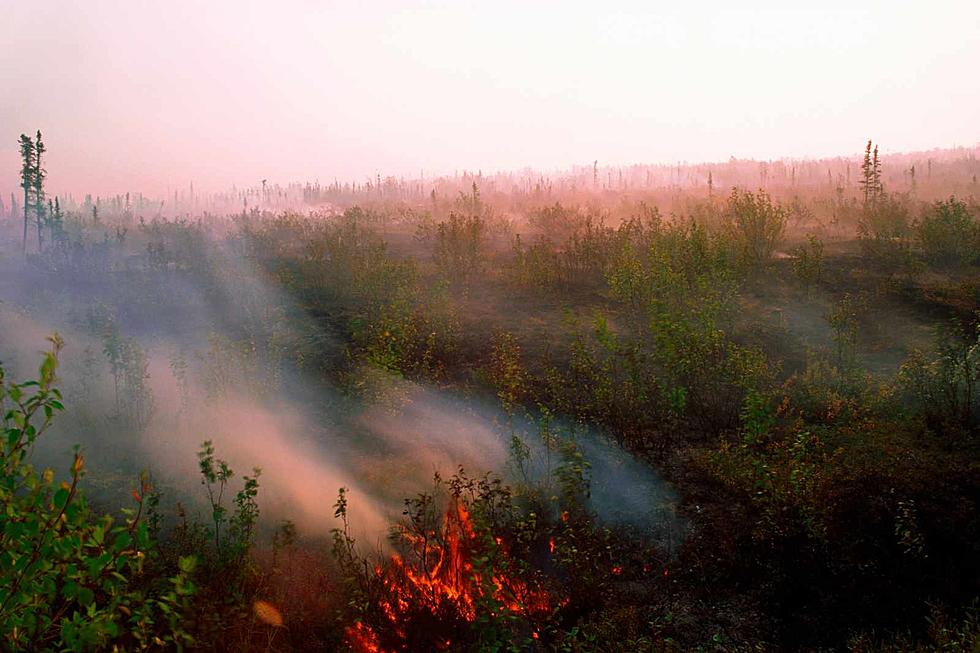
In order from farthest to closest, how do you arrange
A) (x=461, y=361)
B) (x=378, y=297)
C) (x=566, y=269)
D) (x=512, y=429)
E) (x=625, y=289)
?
(x=566, y=269) → (x=378, y=297) → (x=625, y=289) → (x=461, y=361) → (x=512, y=429)

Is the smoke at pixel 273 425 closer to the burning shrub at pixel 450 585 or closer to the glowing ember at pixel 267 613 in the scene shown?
the burning shrub at pixel 450 585

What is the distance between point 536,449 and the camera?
605cm

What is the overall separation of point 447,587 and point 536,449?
191 centimetres

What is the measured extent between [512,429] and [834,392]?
3.45 m

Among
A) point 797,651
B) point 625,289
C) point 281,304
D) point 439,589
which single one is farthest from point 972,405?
point 281,304

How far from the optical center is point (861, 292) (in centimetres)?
934

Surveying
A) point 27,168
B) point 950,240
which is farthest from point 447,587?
point 27,168

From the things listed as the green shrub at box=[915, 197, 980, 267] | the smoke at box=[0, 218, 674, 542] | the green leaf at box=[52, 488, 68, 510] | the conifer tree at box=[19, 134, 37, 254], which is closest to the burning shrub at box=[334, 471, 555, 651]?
the smoke at box=[0, 218, 674, 542]

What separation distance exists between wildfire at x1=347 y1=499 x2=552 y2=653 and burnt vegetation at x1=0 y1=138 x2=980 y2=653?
0.02 meters

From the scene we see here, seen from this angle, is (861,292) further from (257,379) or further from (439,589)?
(257,379)

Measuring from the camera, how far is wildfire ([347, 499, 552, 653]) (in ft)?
13.1

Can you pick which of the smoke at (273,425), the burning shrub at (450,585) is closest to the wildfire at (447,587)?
the burning shrub at (450,585)

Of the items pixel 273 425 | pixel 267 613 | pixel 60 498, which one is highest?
pixel 60 498

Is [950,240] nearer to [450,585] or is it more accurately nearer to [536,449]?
[536,449]
